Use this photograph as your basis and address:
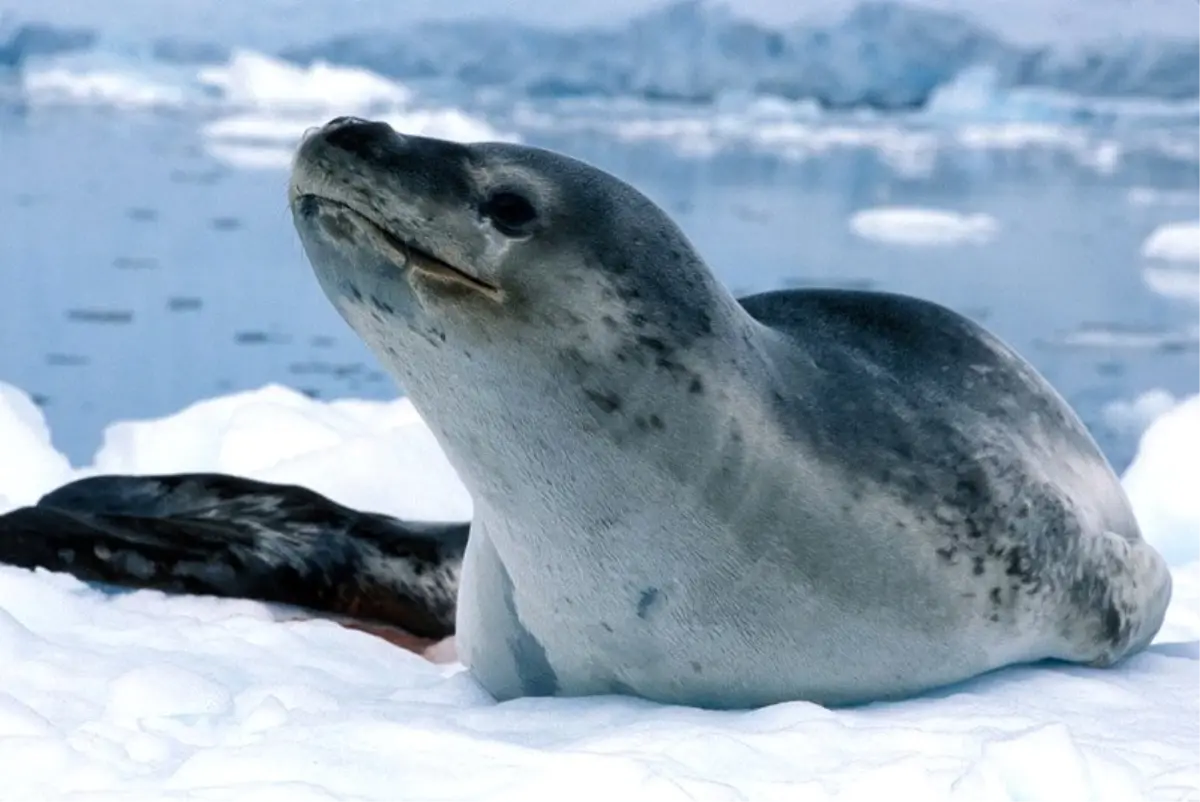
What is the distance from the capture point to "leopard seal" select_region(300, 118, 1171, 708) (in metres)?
1.83

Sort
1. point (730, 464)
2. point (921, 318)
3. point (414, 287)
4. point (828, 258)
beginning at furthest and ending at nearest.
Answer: point (828, 258) → point (921, 318) → point (730, 464) → point (414, 287)

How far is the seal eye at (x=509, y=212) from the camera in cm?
185

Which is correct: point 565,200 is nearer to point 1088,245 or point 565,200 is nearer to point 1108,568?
point 1108,568

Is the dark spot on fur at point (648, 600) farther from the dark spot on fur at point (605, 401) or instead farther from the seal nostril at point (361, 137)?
the seal nostril at point (361, 137)

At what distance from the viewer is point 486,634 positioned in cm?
215

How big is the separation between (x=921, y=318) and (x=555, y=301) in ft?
2.60

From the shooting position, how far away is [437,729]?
181 cm

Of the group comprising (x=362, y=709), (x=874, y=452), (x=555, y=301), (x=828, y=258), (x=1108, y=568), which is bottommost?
(x=828, y=258)

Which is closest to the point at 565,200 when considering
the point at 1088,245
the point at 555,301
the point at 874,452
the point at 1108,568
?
the point at 555,301

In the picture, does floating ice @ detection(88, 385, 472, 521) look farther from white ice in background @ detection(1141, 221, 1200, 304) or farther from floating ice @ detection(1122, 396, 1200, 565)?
white ice in background @ detection(1141, 221, 1200, 304)

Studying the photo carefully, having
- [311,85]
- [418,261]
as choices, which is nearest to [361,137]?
[418,261]

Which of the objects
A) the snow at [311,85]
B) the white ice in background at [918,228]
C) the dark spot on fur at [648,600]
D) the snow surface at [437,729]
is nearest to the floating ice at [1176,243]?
the white ice in background at [918,228]

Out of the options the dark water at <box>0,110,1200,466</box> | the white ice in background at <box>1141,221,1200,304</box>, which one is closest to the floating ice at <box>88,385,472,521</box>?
the dark water at <box>0,110,1200,466</box>

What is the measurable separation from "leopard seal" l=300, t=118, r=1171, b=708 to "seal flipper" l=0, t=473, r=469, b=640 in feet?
2.54
